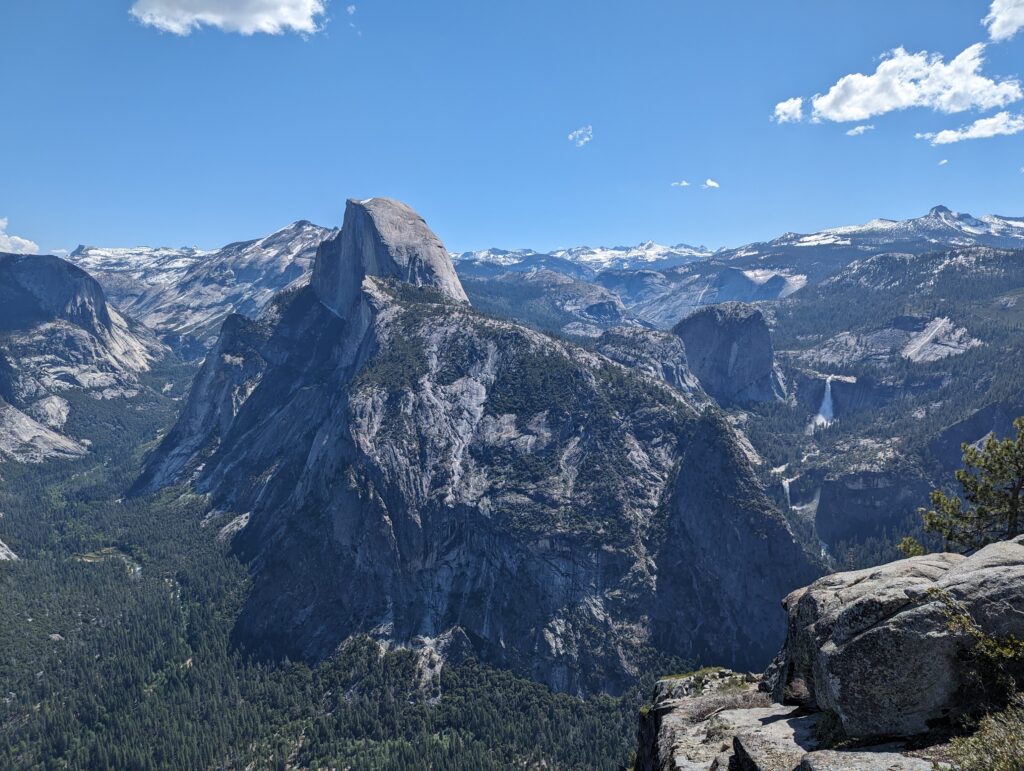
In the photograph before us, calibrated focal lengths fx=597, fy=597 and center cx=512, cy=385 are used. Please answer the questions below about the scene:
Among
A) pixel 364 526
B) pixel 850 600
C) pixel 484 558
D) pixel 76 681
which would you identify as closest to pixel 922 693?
pixel 850 600

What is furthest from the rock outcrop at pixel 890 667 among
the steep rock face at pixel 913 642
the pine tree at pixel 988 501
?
the pine tree at pixel 988 501

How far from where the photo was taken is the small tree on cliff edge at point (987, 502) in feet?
130

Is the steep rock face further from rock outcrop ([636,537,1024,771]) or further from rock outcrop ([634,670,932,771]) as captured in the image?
rock outcrop ([634,670,932,771])

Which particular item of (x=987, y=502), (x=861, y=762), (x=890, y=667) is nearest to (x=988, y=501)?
(x=987, y=502)

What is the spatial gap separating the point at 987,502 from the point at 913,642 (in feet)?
86.8

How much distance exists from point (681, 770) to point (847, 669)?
33.1ft

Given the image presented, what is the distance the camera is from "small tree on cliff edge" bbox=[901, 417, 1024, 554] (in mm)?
39562

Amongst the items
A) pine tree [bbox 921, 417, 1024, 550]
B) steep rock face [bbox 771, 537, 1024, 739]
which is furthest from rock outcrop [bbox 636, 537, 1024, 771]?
pine tree [bbox 921, 417, 1024, 550]

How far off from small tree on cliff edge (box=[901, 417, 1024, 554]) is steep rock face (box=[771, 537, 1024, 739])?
16.9 metres

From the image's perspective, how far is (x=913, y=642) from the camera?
22844mm

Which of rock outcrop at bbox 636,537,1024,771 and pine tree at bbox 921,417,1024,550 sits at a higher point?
pine tree at bbox 921,417,1024,550

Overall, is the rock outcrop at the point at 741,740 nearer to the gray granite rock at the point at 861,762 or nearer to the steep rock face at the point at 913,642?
the gray granite rock at the point at 861,762

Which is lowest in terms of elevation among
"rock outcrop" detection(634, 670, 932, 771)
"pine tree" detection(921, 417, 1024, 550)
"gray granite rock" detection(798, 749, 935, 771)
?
"rock outcrop" detection(634, 670, 932, 771)

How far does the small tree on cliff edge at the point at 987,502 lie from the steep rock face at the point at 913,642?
1695 centimetres
